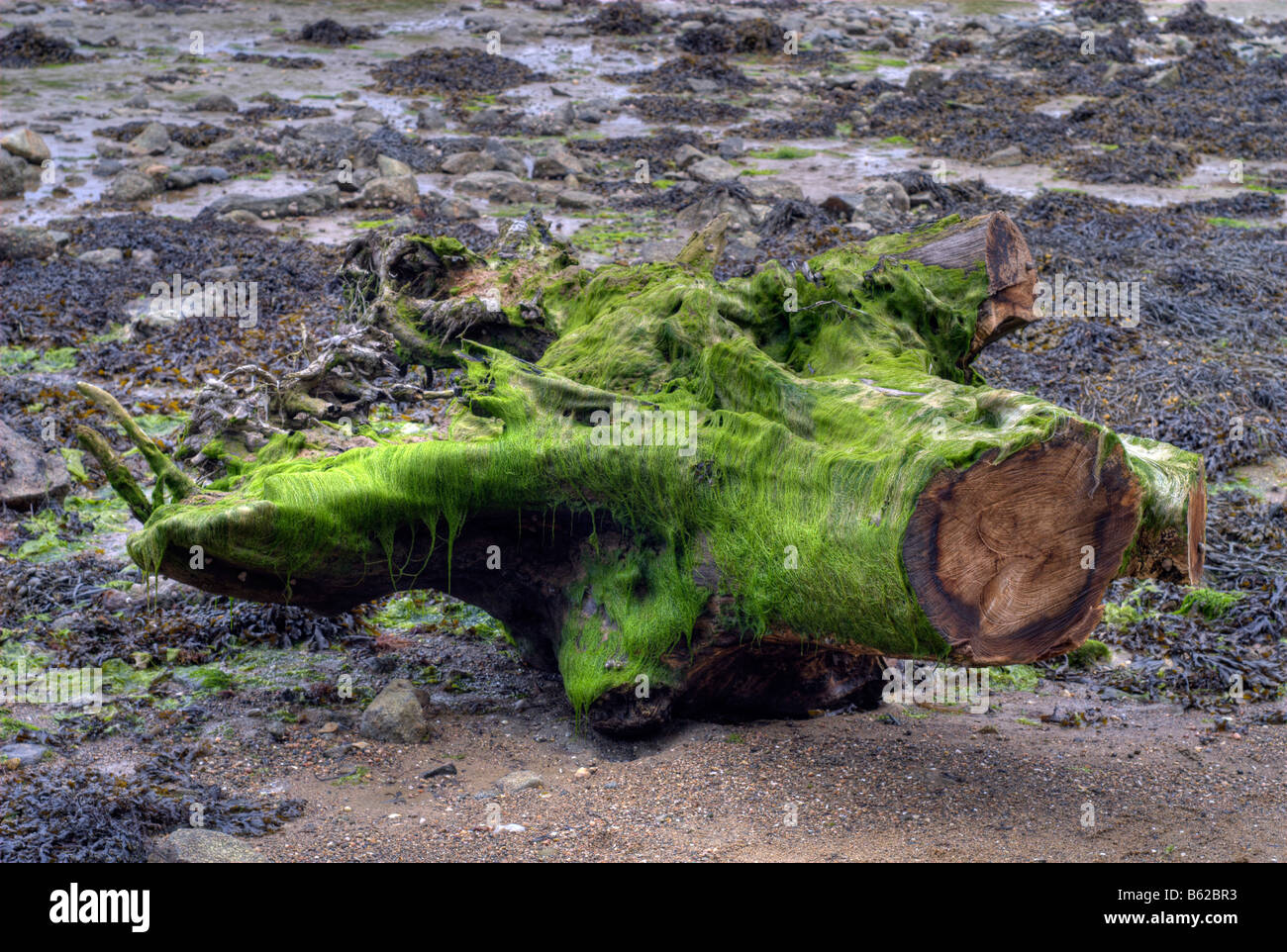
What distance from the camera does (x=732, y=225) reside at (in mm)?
14602

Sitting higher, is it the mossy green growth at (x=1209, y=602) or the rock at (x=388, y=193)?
the rock at (x=388, y=193)

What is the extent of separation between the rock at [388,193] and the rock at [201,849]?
41.7ft

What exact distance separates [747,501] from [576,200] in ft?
38.7

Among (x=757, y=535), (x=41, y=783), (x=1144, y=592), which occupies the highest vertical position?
(x=757, y=535)

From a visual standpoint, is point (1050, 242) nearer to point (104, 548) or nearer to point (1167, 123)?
point (1167, 123)

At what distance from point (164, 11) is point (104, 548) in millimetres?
23356

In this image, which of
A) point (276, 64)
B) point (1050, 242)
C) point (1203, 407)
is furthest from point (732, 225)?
point (276, 64)

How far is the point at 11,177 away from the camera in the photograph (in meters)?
16.4

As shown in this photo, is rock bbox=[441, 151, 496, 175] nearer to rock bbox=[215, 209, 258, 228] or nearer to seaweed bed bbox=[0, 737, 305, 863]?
rock bbox=[215, 209, 258, 228]

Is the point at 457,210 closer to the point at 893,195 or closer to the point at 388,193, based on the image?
the point at 388,193

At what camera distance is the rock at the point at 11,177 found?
1627 centimetres

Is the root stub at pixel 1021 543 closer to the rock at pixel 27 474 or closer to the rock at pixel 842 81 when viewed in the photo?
the rock at pixel 27 474

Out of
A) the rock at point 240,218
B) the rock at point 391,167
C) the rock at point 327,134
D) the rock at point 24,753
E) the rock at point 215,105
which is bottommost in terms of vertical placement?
the rock at point 24,753

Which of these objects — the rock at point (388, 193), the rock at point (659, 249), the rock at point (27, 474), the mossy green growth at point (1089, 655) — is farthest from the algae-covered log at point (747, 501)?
the rock at point (388, 193)
